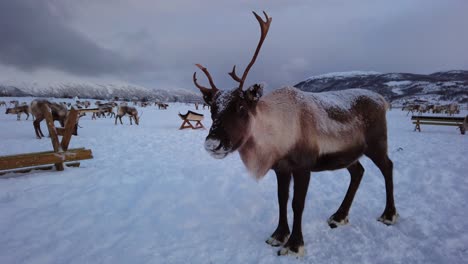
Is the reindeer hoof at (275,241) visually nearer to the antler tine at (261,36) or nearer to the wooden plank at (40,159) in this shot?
the antler tine at (261,36)

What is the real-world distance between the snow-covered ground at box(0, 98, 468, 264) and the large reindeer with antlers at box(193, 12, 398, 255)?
0.47 m

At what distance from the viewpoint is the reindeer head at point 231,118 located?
2049 mm

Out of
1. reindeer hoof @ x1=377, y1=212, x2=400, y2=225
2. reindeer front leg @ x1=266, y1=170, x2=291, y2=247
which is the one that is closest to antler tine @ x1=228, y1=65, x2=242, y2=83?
reindeer front leg @ x1=266, y1=170, x2=291, y2=247

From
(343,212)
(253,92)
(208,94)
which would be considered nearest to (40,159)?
(208,94)

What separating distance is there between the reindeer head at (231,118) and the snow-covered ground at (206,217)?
1246mm

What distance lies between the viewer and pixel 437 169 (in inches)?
207

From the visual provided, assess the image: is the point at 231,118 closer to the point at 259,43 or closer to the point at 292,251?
the point at 259,43

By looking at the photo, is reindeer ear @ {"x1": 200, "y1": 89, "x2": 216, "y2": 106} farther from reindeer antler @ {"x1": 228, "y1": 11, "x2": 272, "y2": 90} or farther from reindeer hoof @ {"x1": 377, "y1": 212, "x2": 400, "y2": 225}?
reindeer hoof @ {"x1": 377, "y1": 212, "x2": 400, "y2": 225}

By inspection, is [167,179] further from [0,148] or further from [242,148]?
[0,148]

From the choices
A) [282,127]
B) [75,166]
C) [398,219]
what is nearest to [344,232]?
[398,219]

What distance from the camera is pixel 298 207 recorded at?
2455mm

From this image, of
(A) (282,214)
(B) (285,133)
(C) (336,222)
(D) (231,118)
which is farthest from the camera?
(C) (336,222)

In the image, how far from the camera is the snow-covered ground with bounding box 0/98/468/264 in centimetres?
243

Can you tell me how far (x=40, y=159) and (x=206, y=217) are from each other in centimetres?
394
